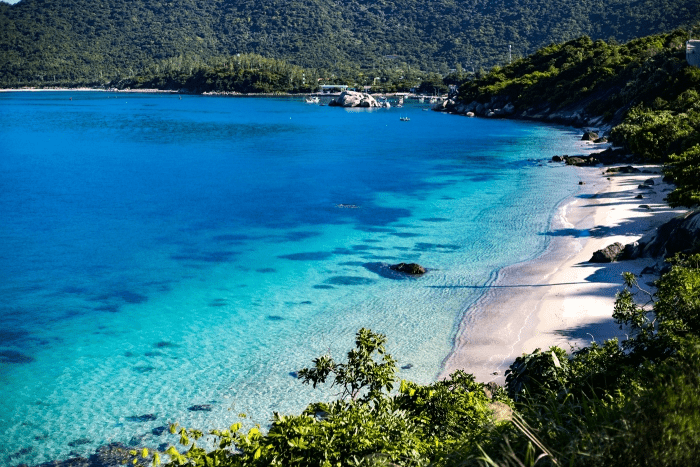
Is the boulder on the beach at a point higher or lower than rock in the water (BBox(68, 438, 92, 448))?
higher

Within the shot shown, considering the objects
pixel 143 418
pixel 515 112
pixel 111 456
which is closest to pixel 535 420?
pixel 111 456

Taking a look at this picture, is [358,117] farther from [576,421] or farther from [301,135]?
[576,421]

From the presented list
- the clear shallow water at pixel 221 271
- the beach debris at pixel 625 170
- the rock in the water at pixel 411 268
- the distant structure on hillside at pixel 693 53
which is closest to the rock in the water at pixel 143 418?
the clear shallow water at pixel 221 271

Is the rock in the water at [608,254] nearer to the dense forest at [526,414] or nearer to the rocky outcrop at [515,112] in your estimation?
the dense forest at [526,414]

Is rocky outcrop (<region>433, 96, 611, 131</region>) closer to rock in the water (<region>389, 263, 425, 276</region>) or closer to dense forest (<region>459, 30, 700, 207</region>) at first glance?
dense forest (<region>459, 30, 700, 207</region>)

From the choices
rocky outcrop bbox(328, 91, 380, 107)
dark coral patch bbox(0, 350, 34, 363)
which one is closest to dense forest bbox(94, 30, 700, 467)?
dark coral patch bbox(0, 350, 34, 363)

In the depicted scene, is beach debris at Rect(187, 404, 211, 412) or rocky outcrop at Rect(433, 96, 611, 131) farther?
rocky outcrop at Rect(433, 96, 611, 131)
